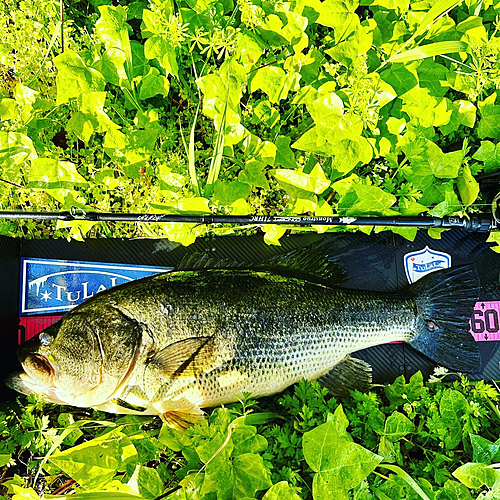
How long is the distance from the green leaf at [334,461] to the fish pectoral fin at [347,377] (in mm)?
475

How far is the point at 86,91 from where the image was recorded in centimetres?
181

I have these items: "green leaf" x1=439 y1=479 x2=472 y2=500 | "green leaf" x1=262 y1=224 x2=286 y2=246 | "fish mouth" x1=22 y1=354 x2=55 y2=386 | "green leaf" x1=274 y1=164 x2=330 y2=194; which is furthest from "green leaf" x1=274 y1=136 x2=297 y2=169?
"green leaf" x1=439 y1=479 x2=472 y2=500

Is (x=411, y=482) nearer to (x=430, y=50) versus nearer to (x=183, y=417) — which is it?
(x=183, y=417)

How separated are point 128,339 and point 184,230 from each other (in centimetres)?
52

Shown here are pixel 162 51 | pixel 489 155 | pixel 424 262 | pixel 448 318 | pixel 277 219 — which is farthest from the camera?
pixel 424 262

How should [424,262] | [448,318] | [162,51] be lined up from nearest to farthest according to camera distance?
[162,51], [448,318], [424,262]

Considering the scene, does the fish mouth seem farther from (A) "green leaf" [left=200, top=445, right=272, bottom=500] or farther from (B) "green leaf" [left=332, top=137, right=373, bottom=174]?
(B) "green leaf" [left=332, top=137, right=373, bottom=174]

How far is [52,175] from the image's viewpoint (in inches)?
71.0

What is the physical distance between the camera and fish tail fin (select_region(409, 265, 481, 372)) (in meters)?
2.07

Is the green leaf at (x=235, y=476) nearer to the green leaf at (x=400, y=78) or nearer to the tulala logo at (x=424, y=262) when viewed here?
the tulala logo at (x=424, y=262)

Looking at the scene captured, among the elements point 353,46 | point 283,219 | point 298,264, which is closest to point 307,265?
point 298,264

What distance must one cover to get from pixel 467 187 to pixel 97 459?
190 centimetres

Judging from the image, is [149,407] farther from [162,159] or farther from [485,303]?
[485,303]

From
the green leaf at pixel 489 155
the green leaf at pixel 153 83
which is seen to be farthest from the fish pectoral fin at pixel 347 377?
the green leaf at pixel 153 83
